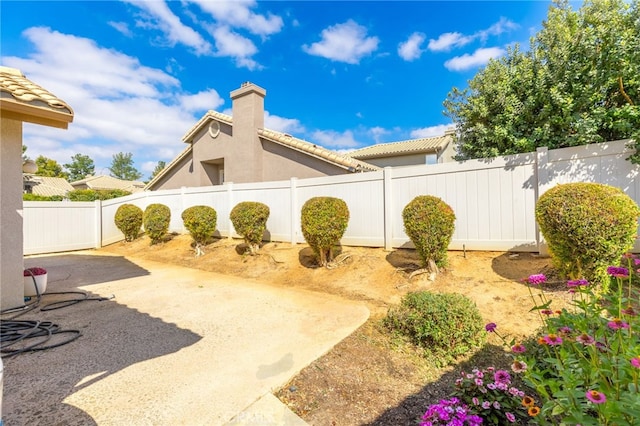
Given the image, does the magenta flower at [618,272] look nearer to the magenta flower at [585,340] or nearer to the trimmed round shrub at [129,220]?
the magenta flower at [585,340]

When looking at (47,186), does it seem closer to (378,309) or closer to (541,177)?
(378,309)

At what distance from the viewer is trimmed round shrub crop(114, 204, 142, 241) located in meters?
11.4

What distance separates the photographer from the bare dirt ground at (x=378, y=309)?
96.7 inches

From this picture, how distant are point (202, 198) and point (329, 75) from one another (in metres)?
9.26

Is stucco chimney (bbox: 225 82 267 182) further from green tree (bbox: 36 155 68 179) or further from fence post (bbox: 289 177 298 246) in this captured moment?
green tree (bbox: 36 155 68 179)

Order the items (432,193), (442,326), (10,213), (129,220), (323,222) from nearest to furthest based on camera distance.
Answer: (442,326), (10,213), (323,222), (432,193), (129,220)

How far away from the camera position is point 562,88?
6.41 meters

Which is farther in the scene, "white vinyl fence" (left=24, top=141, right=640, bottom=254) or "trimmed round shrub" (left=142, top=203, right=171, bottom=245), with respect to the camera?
"trimmed round shrub" (left=142, top=203, right=171, bottom=245)

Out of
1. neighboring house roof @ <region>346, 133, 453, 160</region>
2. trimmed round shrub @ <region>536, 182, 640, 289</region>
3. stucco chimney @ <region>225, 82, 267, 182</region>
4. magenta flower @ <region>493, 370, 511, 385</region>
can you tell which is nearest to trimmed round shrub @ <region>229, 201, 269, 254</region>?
stucco chimney @ <region>225, 82, 267, 182</region>

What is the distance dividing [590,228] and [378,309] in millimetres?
3148

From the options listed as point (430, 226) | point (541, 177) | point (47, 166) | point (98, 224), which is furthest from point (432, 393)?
point (47, 166)

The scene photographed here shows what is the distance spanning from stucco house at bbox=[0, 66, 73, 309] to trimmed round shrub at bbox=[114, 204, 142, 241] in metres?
7.54

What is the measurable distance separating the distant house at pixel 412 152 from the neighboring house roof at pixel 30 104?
14499mm

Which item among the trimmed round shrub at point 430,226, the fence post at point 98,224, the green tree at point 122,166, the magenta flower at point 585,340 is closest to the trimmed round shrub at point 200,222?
the fence post at point 98,224
